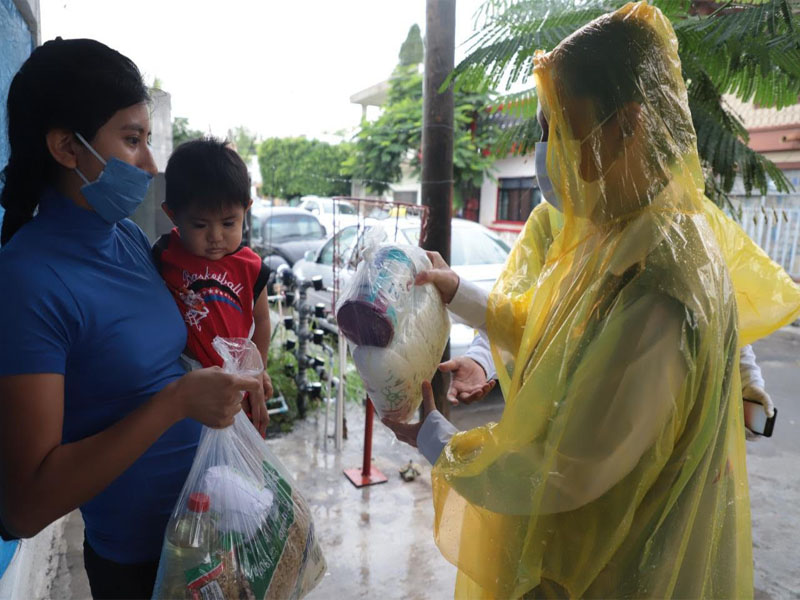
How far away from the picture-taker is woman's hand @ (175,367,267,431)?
100 cm

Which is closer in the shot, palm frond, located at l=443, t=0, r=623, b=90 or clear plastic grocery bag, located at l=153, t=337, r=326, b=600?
clear plastic grocery bag, located at l=153, t=337, r=326, b=600

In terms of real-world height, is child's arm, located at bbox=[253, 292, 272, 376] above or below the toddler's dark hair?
below

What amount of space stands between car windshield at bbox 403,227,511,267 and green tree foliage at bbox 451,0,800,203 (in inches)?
106

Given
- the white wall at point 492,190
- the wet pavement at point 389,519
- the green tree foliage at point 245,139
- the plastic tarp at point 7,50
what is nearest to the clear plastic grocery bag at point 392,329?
the plastic tarp at point 7,50

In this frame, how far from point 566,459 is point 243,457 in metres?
0.72

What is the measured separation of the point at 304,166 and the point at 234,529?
13554 millimetres

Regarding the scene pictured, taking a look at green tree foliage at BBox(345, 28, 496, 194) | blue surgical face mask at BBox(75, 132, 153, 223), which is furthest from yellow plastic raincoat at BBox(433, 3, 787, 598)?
green tree foliage at BBox(345, 28, 496, 194)

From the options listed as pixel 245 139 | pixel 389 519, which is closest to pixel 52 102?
pixel 389 519

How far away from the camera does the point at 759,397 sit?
1.51 metres

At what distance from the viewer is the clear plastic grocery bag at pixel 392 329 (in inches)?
46.6

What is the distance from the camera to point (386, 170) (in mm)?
9062

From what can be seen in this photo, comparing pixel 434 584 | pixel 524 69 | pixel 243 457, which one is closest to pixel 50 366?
pixel 243 457

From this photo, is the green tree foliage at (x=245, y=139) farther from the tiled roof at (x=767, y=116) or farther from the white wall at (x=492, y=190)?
the tiled roof at (x=767, y=116)

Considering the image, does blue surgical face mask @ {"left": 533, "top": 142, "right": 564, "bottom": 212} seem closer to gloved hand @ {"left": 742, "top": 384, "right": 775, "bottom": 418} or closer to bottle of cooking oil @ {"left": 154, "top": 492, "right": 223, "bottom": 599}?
gloved hand @ {"left": 742, "top": 384, "right": 775, "bottom": 418}
